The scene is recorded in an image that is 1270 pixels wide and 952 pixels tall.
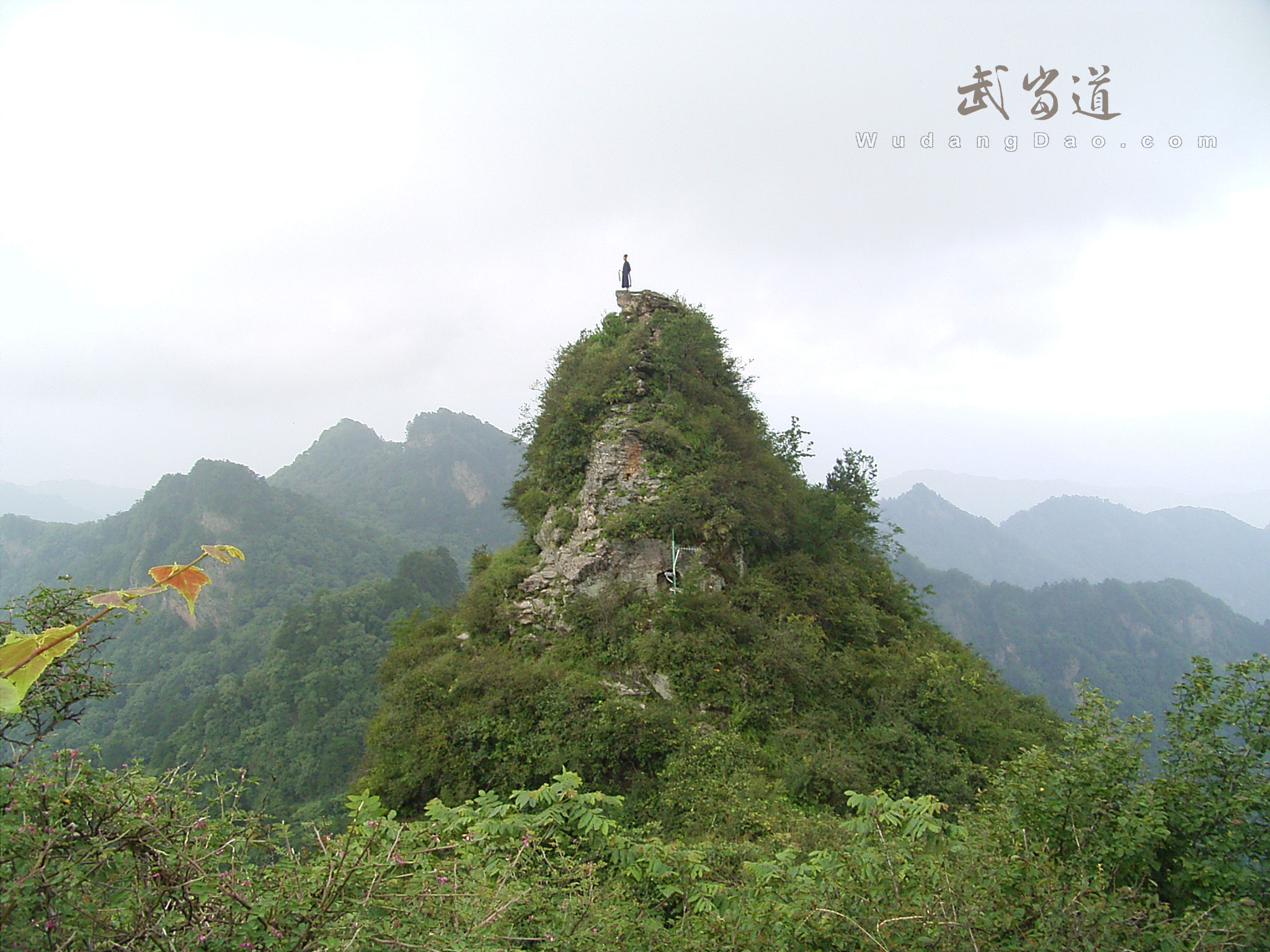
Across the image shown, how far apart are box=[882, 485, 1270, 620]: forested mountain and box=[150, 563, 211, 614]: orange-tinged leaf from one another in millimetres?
133157

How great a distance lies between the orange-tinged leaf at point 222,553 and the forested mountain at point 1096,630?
63.2 m

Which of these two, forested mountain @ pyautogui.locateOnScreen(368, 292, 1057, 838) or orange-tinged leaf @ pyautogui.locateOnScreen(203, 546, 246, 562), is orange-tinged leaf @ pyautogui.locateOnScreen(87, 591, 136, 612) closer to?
orange-tinged leaf @ pyautogui.locateOnScreen(203, 546, 246, 562)

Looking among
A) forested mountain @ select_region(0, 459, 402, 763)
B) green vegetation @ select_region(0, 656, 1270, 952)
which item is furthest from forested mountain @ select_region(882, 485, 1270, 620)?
green vegetation @ select_region(0, 656, 1270, 952)

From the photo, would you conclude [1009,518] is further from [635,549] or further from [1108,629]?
[635,549]

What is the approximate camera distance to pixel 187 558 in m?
55.4

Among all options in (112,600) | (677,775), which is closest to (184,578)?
(112,600)

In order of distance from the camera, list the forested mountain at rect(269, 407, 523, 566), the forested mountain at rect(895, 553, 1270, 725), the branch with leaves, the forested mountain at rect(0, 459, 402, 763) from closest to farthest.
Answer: the branch with leaves < the forested mountain at rect(0, 459, 402, 763) < the forested mountain at rect(895, 553, 1270, 725) < the forested mountain at rect(269, 407, 523, 566)

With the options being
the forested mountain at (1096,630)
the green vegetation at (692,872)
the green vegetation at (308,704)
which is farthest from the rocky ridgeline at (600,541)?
the forested mountain at (1096,630)

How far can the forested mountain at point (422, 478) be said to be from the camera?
83.1 m

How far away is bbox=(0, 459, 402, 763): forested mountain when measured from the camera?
3828 centimetres

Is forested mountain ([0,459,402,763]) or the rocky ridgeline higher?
the rocky ridgeline

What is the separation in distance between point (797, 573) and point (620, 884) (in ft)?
28.3

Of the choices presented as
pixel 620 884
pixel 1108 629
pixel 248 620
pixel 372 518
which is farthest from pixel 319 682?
pixel 1108 629

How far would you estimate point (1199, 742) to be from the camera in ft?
11.1
